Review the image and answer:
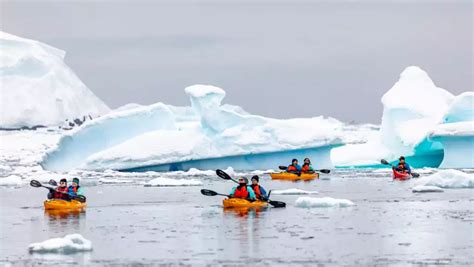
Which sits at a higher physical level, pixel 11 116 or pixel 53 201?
pixel 11 116

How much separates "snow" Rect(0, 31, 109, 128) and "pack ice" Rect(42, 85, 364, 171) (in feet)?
75.1

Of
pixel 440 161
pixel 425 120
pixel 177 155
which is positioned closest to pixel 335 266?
pixel 177 155

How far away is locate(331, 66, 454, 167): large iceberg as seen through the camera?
34688 millimetres

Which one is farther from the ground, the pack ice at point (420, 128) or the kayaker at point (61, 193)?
the pack ice at point (420, 128)

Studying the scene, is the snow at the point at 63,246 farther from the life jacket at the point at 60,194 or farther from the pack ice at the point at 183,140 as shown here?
the pack ice at the point at 183,140

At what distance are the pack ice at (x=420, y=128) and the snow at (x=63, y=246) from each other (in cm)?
1991

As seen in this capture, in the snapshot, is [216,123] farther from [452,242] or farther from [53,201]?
[452,242]

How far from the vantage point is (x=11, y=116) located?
2135 inches

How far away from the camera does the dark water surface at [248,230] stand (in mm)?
12631

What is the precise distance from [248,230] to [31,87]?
40.3 metres

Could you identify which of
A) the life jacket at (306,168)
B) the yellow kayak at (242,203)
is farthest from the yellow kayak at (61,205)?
the life jacket at (306,168)

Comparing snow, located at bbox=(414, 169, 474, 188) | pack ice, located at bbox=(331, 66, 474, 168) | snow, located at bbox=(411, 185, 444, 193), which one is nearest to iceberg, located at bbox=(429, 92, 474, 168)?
pack ice, located at bbox=(331, 66, 474, 168)

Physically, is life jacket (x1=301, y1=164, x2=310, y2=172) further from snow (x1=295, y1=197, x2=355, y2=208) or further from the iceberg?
snow (x1=295, y1=197, x2=355, y2=208)

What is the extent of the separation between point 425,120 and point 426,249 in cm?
2205
